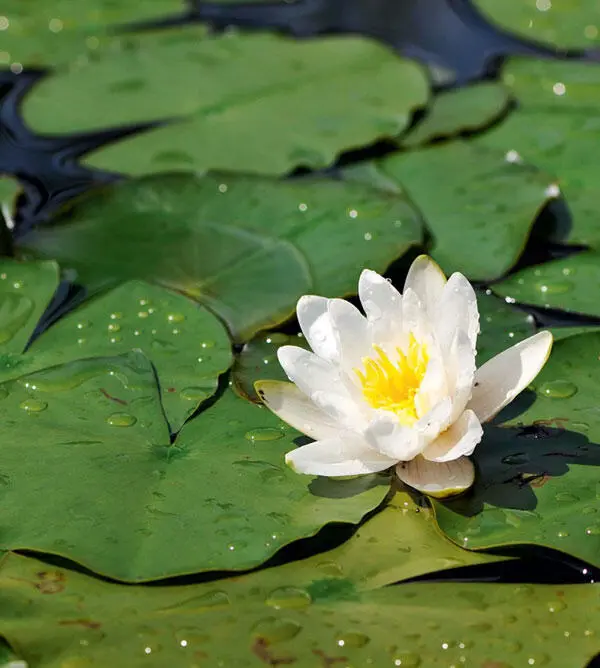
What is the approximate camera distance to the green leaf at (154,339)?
2061 mm

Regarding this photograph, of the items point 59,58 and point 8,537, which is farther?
point 59,58

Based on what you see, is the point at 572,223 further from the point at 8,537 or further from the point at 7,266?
the point at 8,537

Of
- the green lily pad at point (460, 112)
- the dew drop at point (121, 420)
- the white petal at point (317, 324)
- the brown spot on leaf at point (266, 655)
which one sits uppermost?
the white petal at point (317, 324)

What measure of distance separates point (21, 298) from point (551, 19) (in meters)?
2.20

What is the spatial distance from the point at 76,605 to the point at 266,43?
7.79ft

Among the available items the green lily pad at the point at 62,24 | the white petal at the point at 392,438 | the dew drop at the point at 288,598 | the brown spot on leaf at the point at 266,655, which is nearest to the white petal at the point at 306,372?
the white petal at the point at 392,438

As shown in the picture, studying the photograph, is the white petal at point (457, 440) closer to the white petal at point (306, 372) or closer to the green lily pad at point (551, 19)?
the white petal at point (306, 372)

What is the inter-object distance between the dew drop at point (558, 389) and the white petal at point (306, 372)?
17.7 inches

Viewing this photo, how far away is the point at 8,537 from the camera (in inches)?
66.3

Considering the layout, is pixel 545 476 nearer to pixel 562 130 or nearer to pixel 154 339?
pixel 154 339

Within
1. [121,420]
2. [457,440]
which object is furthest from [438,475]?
[121,420]

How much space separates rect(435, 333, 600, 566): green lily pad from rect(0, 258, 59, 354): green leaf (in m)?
1.02

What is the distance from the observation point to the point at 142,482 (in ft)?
5.83

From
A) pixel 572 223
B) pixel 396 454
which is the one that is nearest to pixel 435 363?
pixel 396 454
